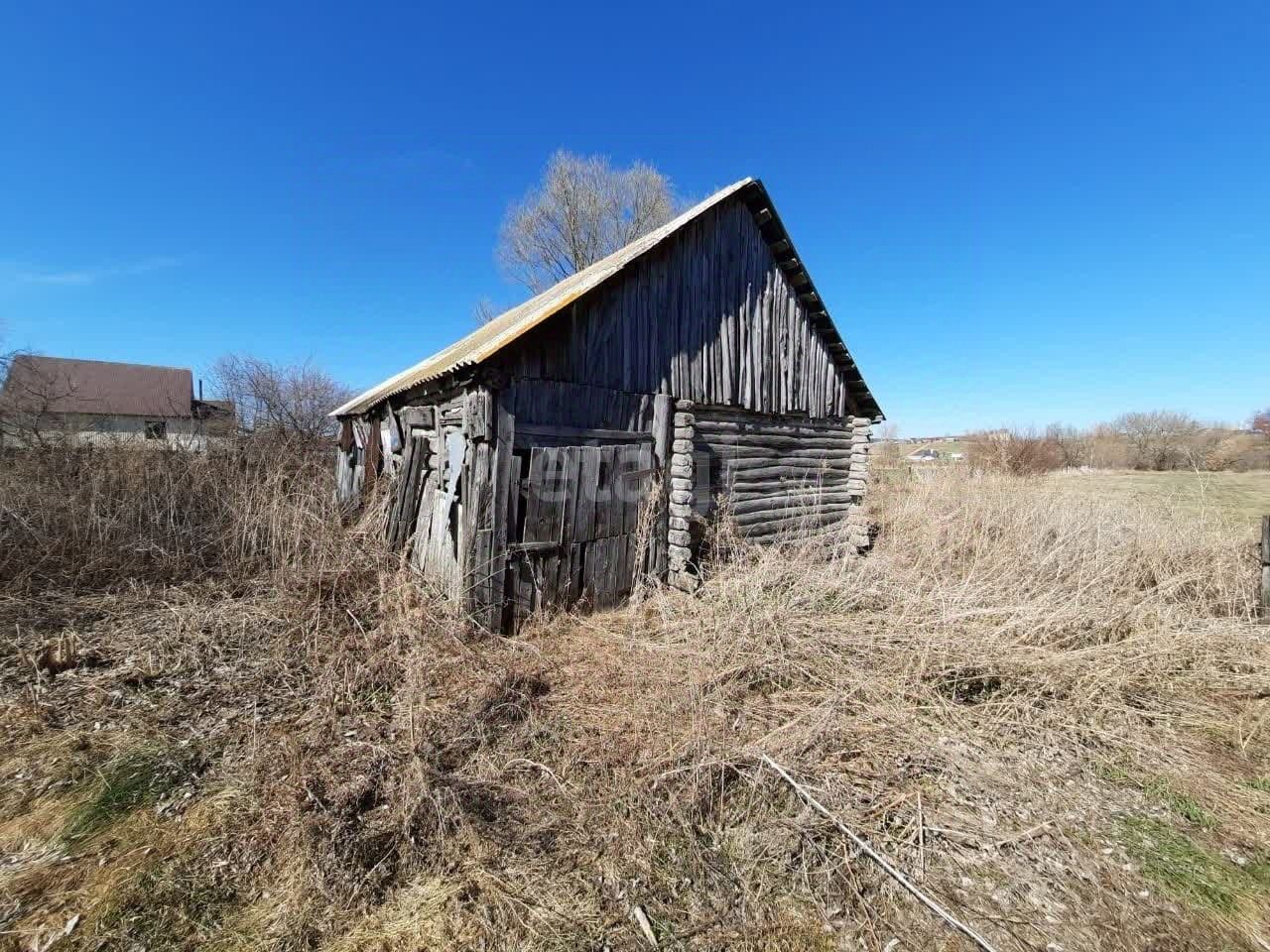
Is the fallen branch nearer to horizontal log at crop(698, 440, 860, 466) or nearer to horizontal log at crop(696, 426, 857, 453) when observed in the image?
horizontal log at crop(696, 426, 857, 453)

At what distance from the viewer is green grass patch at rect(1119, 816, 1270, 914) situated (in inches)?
108

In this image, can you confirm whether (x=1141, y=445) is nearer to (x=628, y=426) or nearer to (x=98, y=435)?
(x=628, y=426)

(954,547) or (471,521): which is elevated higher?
(471,521)

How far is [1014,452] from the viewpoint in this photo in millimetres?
25016

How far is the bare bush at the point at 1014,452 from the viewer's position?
23062 millimetres

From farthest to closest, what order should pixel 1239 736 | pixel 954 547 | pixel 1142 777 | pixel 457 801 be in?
pixel 954 547 < pixel 1239 736 < pixel 1142 777 < pixel 457 801

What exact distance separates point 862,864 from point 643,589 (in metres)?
4.56

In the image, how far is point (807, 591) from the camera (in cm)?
620

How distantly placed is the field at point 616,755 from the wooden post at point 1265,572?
8.6 inches

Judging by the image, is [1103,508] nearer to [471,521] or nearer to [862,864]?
[862,864]

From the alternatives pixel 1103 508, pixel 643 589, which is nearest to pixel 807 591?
pixel 643 589

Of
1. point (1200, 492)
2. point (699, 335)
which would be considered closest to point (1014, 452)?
point (1200, 492)

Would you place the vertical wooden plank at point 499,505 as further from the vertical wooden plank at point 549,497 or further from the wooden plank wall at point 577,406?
the vertical wooden plank at point 549,497

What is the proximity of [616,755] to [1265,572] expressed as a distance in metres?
8.38
